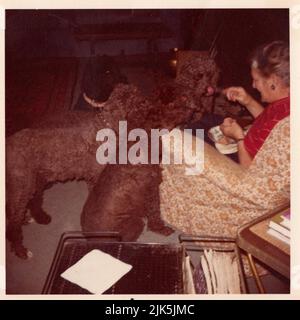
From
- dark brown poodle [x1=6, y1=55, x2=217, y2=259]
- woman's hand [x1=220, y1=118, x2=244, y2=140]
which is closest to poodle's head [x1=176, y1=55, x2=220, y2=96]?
→ dark brown poodle [x1=6, y1=55, x2=217, y2=259]

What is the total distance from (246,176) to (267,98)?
20.4 inches

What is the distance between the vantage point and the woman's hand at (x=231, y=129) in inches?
70.6

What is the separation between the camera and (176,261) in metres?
1.36

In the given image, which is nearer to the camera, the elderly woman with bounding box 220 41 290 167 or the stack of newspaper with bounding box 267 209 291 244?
the stack of newspaper with bounding box 267 209 291 244

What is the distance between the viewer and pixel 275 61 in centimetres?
174

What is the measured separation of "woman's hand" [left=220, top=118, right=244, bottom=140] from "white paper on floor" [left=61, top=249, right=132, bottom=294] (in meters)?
0.86

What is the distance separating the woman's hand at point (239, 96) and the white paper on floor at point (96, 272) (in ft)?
3.86

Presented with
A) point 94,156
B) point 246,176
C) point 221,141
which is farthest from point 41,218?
point 246,176

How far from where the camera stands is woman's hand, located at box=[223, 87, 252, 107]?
80.0 inches

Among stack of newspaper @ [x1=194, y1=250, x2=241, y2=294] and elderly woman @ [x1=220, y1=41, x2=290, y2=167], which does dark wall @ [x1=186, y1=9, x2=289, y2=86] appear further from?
stack of newspaper @ [x1=194, y1=250, x2=241, y2=294]

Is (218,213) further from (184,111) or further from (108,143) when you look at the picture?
(108,143)

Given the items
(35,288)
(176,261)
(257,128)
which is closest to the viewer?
(176,261)

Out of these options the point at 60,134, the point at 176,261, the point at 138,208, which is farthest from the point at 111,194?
the point at 176,261

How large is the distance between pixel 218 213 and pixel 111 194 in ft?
1.71
